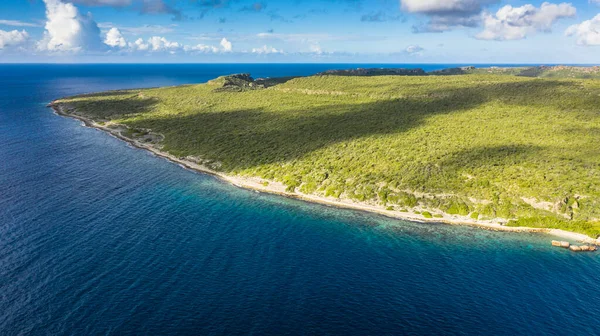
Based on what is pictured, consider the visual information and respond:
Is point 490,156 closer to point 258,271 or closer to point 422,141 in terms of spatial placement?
point 422,141

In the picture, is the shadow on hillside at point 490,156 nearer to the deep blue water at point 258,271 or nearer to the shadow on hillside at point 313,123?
the shadow on hillside at point 313,123

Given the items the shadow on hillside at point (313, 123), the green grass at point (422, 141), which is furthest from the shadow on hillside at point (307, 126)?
the green grass at point (422, 141)

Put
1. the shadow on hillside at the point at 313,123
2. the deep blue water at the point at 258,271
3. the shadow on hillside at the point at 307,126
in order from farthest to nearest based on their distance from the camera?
the shadow on hillside at the point at 313,123
the shadow on hillside at the point at 307,126
the deep blue water at the point at 258,271

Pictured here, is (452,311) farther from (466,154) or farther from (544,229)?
(466,154)

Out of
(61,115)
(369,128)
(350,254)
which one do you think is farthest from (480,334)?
(61,115)

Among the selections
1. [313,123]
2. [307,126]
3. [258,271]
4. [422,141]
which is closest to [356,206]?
[258,271]

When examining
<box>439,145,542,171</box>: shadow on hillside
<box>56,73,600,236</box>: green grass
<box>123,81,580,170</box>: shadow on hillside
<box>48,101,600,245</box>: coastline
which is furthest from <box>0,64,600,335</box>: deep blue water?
<box>123,81,580,170</box>: shadow on hillside
